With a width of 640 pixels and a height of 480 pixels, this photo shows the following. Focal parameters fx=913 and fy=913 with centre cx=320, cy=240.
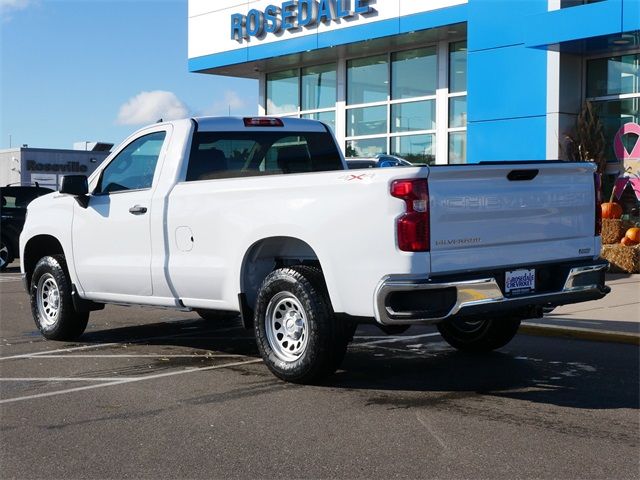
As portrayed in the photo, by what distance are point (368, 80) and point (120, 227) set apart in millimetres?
16723

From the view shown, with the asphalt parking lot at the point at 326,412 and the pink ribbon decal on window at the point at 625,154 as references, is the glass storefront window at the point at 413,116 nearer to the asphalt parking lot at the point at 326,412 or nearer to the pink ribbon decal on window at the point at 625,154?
the pink ribbon decal on window at the point at 625,154

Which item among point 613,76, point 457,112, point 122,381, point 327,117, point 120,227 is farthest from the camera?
point 327,117

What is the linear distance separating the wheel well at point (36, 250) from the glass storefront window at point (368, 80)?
50.2ft

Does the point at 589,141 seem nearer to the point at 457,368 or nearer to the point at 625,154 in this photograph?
the point at 625,154

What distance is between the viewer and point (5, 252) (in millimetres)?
19766

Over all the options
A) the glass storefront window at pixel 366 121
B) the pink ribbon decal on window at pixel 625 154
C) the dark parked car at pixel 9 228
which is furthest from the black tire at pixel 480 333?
the glass storefront window at pixel 366 121

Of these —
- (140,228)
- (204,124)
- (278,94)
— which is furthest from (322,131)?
(278,94)

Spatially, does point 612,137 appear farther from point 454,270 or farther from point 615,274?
point 454,270

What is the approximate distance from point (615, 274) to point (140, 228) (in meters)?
9.43

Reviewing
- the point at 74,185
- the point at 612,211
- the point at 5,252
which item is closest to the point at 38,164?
the point at 5,252

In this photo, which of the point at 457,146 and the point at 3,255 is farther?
the point at 457,146

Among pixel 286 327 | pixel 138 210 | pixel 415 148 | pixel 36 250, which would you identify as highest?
pixel 415 148

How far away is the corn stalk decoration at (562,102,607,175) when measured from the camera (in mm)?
17688

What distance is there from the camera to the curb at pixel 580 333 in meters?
9.03
